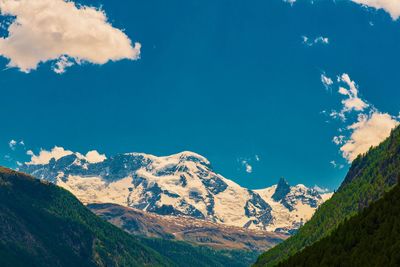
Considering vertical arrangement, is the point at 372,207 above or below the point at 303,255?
above

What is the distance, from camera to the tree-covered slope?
13088cm

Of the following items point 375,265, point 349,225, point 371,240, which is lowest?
point 375,265

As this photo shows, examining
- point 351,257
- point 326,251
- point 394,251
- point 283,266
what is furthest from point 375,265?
point 283,266

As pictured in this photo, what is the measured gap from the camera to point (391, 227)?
145m

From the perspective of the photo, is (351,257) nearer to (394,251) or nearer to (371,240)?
(371,240)

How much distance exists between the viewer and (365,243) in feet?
476

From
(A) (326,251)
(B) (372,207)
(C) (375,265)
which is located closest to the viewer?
(C) (375,265)

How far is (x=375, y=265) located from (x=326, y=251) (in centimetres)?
3505

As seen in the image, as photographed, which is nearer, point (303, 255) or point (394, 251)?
point (394, 251)

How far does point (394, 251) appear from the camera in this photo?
125188 mm

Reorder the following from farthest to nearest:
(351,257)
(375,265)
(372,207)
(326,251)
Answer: (372,207), (326,251), (351,257), (375,265)

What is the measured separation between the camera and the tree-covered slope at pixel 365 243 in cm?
13088

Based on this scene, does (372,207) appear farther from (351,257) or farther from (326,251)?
(351,257)

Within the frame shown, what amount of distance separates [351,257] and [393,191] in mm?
33946
